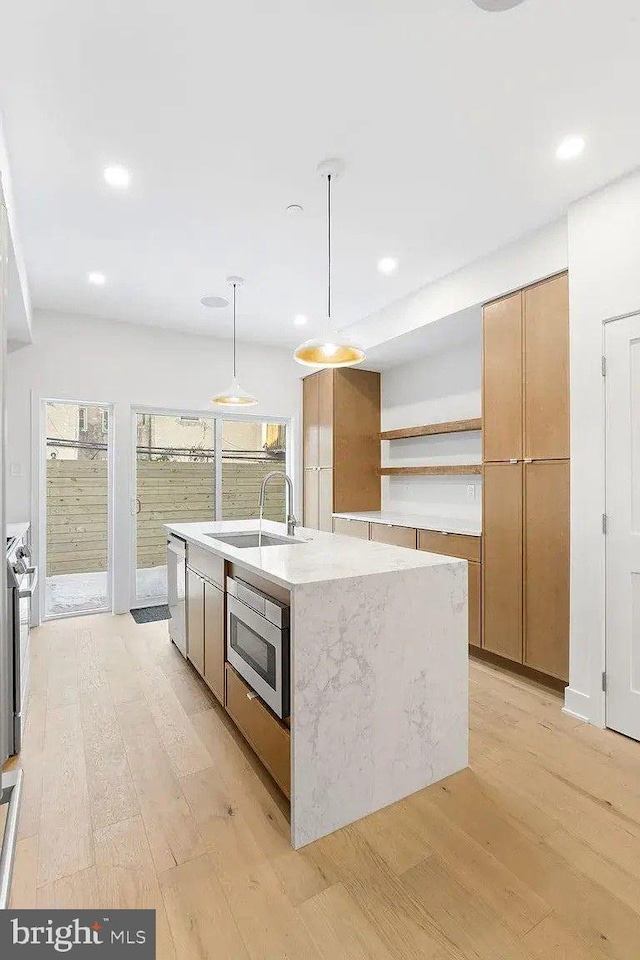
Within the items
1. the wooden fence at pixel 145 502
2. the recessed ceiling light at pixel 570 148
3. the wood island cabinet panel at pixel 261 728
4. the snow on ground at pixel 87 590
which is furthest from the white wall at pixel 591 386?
the snow on ground at pixel 87 590

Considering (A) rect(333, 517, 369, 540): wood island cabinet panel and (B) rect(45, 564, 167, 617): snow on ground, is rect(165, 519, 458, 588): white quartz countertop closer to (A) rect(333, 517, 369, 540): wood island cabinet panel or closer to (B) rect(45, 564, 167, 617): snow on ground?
(A) rect(333, 517, 369, 540): wood island cabinet panel

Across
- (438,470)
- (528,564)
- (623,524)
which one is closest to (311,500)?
(438,470)

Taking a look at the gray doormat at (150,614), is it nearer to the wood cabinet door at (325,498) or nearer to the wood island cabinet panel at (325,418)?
the wood cabinet door at (325,498)

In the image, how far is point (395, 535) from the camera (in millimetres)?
4191

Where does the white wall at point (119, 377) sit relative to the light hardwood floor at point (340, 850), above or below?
above

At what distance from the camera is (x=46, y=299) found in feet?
13.5

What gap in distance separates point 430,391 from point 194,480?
2.68 m

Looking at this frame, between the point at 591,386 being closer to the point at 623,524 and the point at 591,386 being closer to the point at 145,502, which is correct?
the point at 623,524

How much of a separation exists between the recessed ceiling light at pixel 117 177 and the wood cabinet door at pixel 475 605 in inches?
126

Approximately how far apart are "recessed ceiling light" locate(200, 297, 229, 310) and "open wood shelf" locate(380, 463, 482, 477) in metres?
2.34

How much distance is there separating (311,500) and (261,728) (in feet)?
11.8

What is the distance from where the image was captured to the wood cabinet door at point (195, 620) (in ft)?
9.46

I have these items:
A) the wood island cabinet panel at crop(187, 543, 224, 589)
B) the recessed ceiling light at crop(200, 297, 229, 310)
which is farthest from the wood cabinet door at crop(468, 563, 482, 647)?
the recessed ceiling light at crop(200, 297, 229, 310)

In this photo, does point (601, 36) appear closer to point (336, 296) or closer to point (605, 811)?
point (336, 296)
